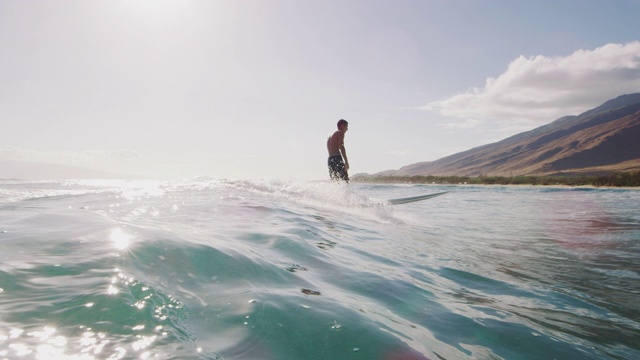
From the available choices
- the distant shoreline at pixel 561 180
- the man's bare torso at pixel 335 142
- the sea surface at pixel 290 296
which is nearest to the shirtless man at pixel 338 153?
the man's bare torso at pixel 335 142

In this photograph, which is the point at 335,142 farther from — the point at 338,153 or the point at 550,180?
the point at 550,180

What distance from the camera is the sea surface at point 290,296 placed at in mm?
1516

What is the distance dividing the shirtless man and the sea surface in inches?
293

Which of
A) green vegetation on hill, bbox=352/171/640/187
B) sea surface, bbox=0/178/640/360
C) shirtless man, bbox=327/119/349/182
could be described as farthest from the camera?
green vegetation on hill, bbox=352/171/640/187

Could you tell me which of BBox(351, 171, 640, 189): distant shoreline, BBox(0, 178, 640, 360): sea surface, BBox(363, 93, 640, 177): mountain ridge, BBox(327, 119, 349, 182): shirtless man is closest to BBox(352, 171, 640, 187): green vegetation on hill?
BBox(351, 171, 640, 189): distant shoreline

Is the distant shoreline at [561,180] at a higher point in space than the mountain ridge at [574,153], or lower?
lower

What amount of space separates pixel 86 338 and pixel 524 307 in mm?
2631

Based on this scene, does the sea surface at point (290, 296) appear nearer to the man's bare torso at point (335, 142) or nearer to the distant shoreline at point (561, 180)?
the man's bare torso at point (335, 142)

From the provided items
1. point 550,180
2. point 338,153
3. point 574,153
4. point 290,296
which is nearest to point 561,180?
point 550,180

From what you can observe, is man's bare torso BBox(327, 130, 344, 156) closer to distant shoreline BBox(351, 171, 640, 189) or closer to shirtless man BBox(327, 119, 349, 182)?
shirtless man BBox(327, 119, 349, 182)

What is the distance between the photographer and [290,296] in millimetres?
2176

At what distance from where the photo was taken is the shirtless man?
11828mm

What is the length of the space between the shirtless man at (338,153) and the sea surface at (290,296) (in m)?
7.44

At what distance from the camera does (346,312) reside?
6.55 feet
